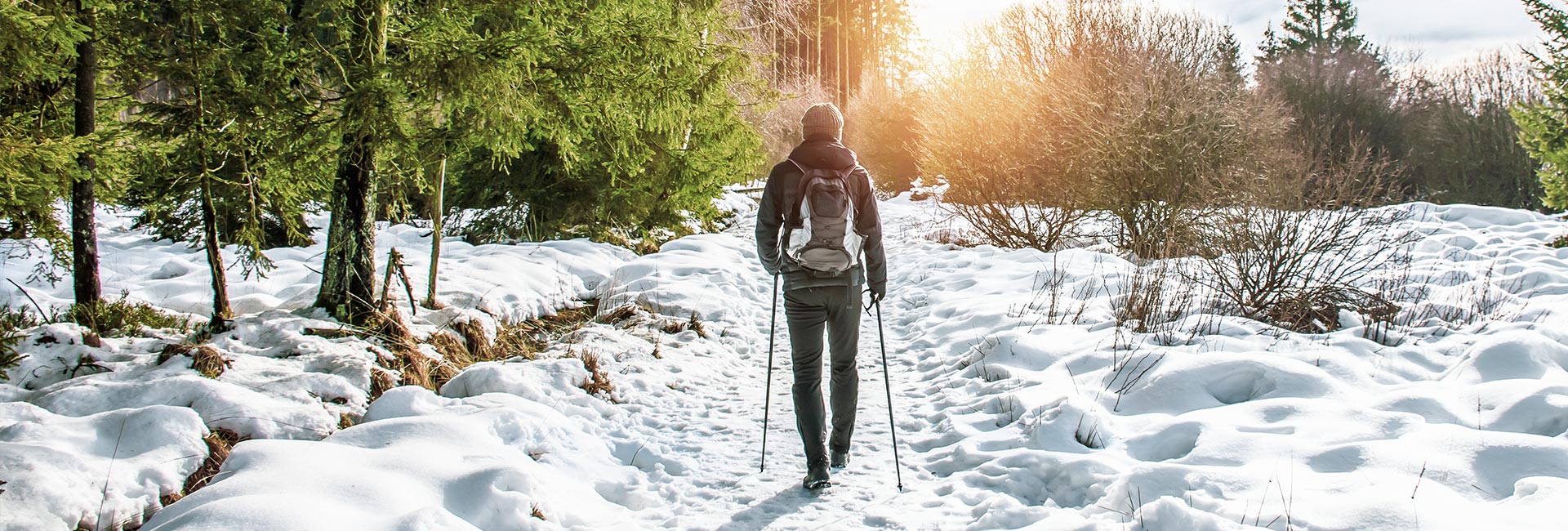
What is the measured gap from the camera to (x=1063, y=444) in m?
4.15

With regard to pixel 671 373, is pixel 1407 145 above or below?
above

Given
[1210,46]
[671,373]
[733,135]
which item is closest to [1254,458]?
[671,373]

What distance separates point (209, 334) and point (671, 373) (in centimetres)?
314

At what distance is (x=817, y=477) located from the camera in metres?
3.82

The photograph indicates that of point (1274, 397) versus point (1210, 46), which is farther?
point (1210, 46)

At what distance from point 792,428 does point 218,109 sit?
413cm

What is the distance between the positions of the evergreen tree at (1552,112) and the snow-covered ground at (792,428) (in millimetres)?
10146

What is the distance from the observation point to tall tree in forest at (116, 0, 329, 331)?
15.3 ft

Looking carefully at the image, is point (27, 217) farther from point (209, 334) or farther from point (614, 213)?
point (614, 213)

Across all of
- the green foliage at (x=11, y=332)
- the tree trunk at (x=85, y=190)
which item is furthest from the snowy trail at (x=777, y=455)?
the tree trunk at (x=85, y=190)

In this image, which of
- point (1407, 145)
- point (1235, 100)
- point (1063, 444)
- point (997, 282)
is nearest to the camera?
point (1063, 444)

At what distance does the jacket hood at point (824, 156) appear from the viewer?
3.84 meters

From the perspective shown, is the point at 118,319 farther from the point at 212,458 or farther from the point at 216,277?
the point at 212,458

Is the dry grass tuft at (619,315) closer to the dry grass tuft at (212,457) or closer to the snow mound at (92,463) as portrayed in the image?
the dry grass tuft at (212,457)
